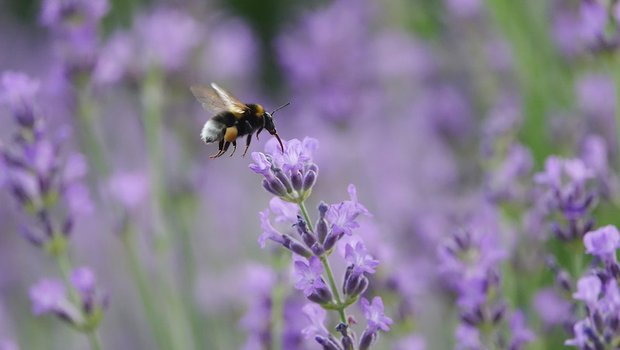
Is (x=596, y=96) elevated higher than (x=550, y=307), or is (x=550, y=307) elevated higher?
(x=596, y=96)

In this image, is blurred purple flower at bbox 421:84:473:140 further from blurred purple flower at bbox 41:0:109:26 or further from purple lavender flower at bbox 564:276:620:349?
purple lavender flower at bbox 564:276:620:349

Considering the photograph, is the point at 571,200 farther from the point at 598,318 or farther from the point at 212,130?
the point at 212,130

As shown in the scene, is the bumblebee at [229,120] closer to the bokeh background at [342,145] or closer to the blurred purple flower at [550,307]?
the bokeh background at [342,145]

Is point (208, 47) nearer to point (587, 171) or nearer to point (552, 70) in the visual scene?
point (552, 70)

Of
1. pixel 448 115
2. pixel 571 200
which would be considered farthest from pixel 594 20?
pixel 448 115

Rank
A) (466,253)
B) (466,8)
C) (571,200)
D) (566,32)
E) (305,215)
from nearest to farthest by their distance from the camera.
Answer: (305,215) → (571,200) → (466,253) → (566,32) → (466,8)

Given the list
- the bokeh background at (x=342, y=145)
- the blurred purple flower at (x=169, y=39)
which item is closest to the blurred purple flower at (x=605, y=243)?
the bokeh background at (x=342, y=145)

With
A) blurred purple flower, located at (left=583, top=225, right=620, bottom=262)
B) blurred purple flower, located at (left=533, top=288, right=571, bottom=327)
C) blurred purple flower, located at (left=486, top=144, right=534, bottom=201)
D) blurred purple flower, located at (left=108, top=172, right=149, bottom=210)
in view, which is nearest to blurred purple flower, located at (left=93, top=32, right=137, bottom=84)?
blurred purple flower, located at (left=108, top=172, right=149, bottom=210)

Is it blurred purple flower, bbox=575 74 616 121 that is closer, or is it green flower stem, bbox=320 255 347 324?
green flower stem, bbox=320 255 347 324

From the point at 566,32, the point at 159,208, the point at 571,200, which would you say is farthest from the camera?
the point at 566,32
